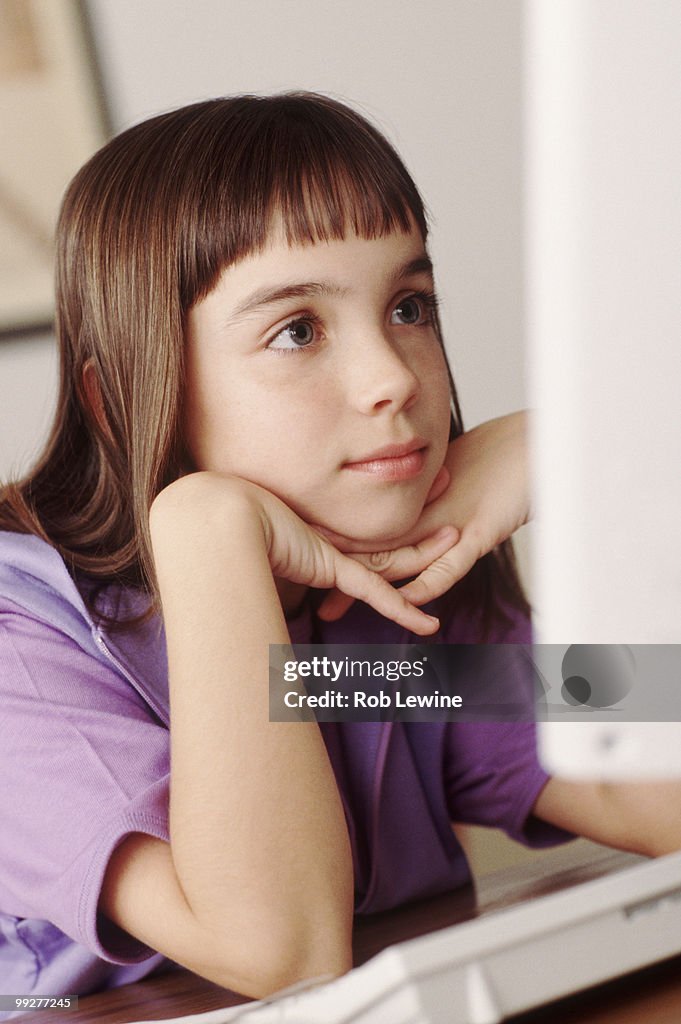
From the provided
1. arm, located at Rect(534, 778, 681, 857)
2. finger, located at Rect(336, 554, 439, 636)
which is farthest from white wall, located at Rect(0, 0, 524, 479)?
arm, located at Rect(534, 778, 681, 857)

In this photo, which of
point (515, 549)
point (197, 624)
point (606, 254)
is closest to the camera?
point (606, 254)

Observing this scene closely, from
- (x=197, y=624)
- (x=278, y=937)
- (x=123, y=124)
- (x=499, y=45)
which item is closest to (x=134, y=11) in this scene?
(x=123, y=124)

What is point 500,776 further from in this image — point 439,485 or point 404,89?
point 404,89

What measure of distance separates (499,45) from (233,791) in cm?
38

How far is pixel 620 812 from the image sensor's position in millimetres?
557

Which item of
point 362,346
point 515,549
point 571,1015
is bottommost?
point 571,1015

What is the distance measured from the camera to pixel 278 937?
405mm

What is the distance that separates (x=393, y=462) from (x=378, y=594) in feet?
0.21

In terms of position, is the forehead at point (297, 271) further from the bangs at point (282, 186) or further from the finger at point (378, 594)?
the finger at point (378, 594)

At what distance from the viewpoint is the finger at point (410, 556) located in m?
0.51

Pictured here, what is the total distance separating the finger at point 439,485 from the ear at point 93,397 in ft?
0.55

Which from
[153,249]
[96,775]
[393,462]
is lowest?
[96,775]

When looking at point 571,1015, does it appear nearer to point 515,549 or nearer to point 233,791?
point 233,791

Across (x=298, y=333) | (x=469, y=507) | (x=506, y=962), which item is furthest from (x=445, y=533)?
(x=506, y=962)
